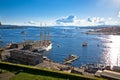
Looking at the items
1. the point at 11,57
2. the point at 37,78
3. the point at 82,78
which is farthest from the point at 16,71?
the point at 11,57

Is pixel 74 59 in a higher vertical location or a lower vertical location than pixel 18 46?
lower

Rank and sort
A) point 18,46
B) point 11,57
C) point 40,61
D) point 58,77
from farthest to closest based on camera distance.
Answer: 1. point 18,46
2. point 11,57
3. point 40,61
4. point 58,77

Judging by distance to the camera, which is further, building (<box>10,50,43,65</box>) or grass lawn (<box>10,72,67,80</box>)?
building (<box>10,50,43,65</box>)

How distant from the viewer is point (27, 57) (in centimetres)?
6556

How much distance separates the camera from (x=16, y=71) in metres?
37.6

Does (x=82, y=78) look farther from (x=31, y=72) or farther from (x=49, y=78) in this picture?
(x=31, y=72)

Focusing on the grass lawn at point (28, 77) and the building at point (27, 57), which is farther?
the building at point (27, 57)

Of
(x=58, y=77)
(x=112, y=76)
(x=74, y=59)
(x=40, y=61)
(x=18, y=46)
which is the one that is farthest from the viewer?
(x=18, y=46)

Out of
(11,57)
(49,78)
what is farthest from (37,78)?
(11,57)

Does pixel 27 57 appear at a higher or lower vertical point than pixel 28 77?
lower

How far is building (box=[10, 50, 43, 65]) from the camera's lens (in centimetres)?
6309

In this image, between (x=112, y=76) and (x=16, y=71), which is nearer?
(x=16, y=71)

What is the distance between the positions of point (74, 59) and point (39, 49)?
23071mm

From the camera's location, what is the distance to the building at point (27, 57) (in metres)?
63.1
